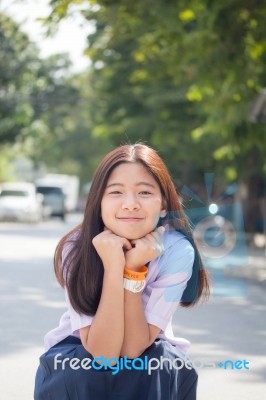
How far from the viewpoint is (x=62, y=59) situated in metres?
50.7

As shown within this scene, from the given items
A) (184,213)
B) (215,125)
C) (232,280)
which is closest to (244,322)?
(232,280)

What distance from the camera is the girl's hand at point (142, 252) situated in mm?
3615

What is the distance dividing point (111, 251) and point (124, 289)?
15cm

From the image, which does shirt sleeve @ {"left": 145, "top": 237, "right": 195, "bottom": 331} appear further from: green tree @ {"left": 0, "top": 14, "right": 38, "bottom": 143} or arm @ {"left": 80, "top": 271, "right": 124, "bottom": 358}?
green tree @ {"left": 0, "top": 14, "right": 38, "bottom": 143}

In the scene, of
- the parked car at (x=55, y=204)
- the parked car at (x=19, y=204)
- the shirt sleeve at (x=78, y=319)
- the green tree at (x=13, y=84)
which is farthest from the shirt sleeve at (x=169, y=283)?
the parked car at (x=55, y=204)

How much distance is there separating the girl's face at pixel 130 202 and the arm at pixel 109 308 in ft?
0.31

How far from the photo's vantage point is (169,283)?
3766mm

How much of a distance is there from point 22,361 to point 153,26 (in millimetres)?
10099

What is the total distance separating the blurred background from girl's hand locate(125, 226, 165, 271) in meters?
0.51

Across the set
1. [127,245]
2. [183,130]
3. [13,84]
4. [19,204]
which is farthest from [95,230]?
[13,84]

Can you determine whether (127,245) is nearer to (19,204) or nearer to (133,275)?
(133,275)

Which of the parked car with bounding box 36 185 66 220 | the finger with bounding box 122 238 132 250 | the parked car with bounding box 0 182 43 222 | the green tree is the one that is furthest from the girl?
the parked car with bounding box 36 185 66 220

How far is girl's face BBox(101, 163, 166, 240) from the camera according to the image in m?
3.72

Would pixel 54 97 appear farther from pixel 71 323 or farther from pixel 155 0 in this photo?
pixel 71 323
